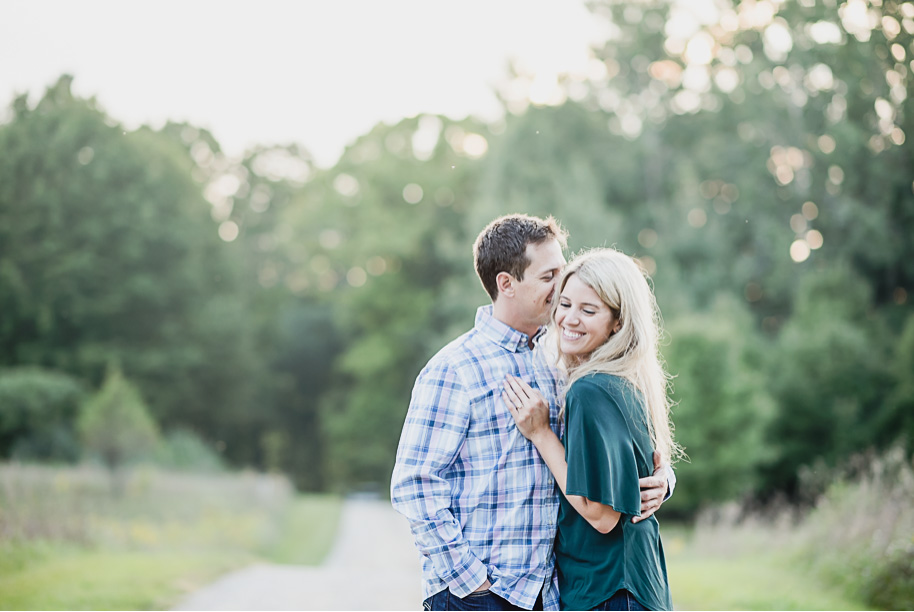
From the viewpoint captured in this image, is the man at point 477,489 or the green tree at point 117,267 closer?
the man at point 477,489

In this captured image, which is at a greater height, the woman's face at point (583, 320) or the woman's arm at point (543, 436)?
the woman's face at point (583, 320)

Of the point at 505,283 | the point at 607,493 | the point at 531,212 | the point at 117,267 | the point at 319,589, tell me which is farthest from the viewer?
the point at 531,212

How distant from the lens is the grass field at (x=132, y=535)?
6.89 meters

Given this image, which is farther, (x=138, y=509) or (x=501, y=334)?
(x=138, y=509)

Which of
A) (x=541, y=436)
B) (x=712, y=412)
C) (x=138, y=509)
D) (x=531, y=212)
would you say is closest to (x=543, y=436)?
(x=541, y=436)

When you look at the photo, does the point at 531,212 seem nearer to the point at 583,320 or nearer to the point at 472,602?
the point at 583,320

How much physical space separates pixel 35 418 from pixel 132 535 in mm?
4044

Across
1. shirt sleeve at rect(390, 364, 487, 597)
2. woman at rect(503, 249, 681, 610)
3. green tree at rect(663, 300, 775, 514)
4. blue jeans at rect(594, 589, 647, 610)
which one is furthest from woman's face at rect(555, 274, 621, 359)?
green tree at rect(663, 300, 775, 514)

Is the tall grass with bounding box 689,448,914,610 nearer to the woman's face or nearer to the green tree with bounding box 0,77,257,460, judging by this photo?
the woman's face

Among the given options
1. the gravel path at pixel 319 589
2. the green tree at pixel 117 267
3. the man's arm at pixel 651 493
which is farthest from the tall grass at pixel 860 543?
the green tree at pixel 117 267

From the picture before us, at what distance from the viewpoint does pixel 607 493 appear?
2.43 m

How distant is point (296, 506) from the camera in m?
18.5

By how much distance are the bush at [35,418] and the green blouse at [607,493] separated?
1059 cm

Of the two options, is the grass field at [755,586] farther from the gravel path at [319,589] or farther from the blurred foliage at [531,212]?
the blurred foliage at [531,212]
